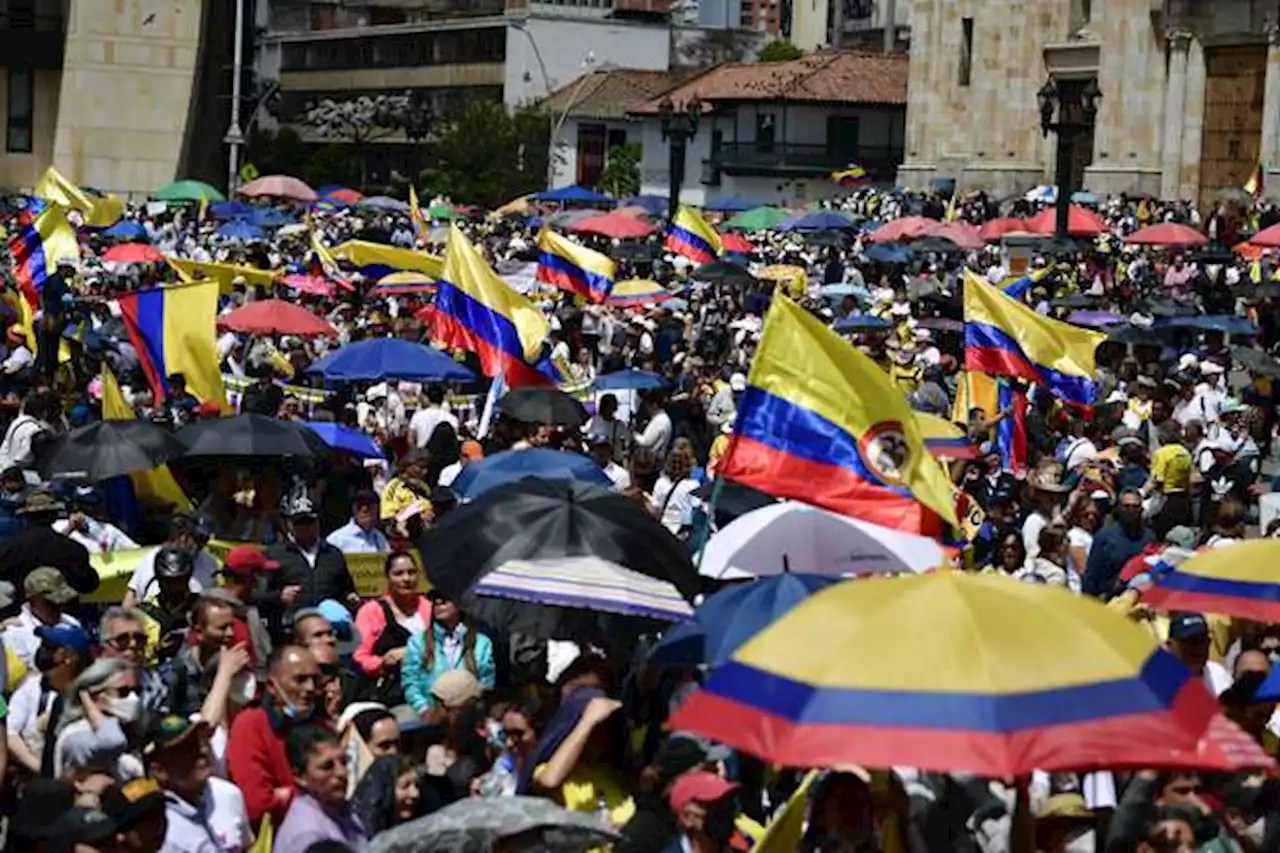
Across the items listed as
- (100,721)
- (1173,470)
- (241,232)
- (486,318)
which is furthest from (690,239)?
(100,721)

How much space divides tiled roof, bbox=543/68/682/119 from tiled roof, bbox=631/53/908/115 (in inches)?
233

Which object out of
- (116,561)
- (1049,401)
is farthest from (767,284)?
(116,561)

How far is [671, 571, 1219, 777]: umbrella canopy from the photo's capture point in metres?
7.25

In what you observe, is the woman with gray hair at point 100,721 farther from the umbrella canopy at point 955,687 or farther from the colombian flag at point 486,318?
the colombian flag at point 486,318

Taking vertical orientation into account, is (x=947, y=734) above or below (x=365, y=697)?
above

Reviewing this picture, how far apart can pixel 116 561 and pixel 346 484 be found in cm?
357

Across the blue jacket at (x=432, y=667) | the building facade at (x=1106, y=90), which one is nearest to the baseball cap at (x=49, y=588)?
the blue jacket at (x=432, y=667)

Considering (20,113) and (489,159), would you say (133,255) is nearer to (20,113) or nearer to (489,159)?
(489,159)

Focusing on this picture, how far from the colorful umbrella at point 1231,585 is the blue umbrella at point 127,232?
3095cm

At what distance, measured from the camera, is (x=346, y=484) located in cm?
1736

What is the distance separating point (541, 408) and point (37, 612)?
7145 mm

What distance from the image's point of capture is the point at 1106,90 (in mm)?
53312

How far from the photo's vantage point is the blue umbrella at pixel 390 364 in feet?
65.5

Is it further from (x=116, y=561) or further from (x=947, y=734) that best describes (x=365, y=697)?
(x=947, y=734)
